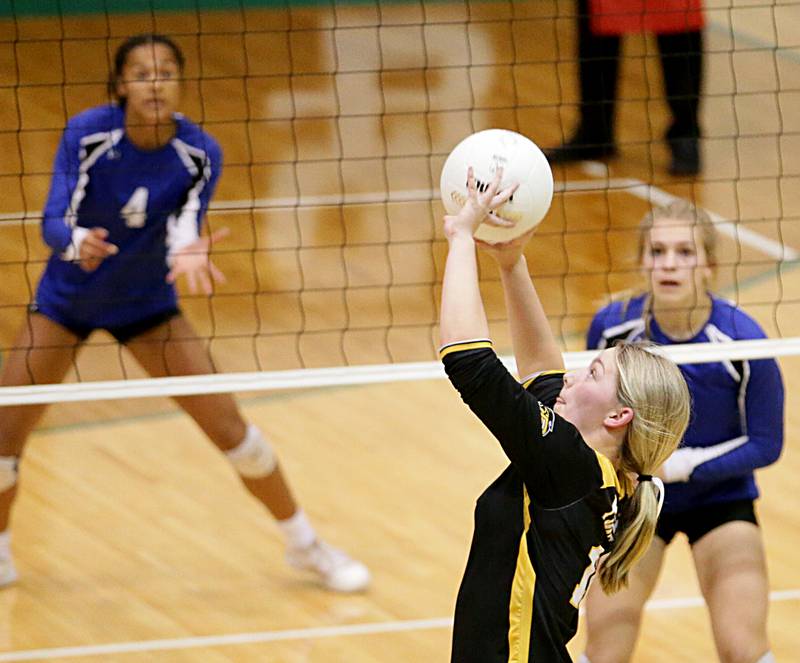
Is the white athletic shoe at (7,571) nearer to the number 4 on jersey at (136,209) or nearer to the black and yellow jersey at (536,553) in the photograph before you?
the number 4 on jersey at (136,209)

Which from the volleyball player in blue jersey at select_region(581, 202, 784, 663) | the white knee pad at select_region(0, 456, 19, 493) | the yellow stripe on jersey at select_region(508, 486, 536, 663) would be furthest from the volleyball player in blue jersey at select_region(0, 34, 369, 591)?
the yellow stripe on jersey at select_region(508, 486, 536, 663)

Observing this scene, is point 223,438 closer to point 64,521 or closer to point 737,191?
point 64,521

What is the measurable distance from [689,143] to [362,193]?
5.72ft

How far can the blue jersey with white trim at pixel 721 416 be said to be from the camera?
389 centimetres

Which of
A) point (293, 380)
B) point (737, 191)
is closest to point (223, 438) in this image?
point (293, 380)

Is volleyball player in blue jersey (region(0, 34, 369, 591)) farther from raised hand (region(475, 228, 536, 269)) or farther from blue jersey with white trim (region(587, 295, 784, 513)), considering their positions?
raised hand (region(475, 228, 536, 269))

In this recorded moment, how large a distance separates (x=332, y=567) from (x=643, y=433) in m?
2.14

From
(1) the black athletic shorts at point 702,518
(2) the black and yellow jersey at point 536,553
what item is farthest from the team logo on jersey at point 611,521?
(1) the black athletic shorts at point 702,518

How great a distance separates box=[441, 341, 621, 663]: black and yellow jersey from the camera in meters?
2.81

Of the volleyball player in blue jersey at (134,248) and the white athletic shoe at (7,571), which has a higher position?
the volleyball player in blue jersey at (134,248)

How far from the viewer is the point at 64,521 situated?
5180 millimetres

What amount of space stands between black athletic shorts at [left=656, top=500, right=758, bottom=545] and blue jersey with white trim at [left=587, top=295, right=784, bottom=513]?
2 cm

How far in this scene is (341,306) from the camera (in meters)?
6.55

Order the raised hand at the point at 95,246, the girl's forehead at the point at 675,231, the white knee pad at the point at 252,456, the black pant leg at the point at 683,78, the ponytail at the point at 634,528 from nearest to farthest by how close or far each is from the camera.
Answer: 1. the ponytail at the point at 634,528
2. the girl's forehead at the point at 675,231
3. the raised hand at the point at 95,246
4. the white knee pad at the point at 252,456
5. the black pant leg at the point at 683,78
